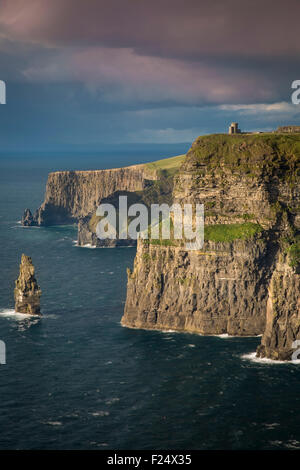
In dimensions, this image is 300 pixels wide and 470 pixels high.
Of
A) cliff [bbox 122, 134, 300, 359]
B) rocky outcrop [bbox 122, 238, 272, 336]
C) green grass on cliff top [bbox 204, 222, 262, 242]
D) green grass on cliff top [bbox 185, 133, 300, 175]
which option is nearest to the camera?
green grass on cliff top [bbox 204, 222, 262, 242]

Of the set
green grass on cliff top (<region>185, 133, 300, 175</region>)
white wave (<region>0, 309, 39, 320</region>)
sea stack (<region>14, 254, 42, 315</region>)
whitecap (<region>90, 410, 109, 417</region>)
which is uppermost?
green grass on cliff top (<region>185, 133, 300, 175</region>)

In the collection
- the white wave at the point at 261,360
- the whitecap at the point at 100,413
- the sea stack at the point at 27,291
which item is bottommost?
the whitecap at the point at 100,413

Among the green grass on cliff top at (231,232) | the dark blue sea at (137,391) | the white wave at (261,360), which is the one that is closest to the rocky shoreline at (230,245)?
the green grass on cliff top at (231,232)

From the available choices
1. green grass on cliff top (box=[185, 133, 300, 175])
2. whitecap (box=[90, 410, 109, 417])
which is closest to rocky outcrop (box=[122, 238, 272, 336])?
green grass on cliff top (box=[185, 133, 300, 175])

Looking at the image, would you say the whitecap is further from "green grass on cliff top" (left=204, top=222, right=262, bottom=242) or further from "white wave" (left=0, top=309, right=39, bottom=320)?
"white wave" (left=0, top=309, right=39, bottom=320)

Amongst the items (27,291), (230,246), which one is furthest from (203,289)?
(27,291)

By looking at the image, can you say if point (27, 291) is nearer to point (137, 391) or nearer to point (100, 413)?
point (137, 391)

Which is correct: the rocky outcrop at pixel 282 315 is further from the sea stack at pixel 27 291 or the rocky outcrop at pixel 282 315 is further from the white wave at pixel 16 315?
the white wave at pixel 16 315
